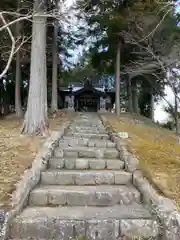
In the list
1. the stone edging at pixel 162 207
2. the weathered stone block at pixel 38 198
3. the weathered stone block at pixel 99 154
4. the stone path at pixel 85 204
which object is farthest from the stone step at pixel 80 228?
the weathered stone block at pixel 99 154

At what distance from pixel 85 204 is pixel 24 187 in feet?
2.66

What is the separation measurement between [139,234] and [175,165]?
1.72 m

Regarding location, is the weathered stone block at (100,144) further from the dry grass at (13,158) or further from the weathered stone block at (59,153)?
the dry grass at (13,158)

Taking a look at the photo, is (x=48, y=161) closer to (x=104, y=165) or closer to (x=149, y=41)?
(x=104, y=165)

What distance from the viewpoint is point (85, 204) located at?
340 cm

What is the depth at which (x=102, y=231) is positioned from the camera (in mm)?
2797

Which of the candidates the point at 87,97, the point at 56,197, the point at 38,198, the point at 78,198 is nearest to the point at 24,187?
the point at 38,198

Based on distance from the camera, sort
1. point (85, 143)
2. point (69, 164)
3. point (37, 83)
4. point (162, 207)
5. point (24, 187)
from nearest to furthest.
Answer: point (162, 207) → point (24, 187) → point (69, 164) → point (85, 143) → point (37, 83)

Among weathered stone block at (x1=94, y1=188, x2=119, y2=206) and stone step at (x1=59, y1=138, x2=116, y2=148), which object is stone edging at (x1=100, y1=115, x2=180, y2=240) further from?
stone step at (x1=59, y1=138, x2=116, y2=148)

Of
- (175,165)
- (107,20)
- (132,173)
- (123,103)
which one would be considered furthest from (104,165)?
(123,103)

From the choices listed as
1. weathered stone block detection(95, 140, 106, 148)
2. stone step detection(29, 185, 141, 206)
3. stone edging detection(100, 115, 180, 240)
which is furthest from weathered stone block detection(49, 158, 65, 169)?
weathered stone block detection(95, 140, 106, 148)

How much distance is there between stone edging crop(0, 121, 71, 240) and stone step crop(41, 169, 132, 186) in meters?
0.18

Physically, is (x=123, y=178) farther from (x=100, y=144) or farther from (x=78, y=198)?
(x=100, y=144)

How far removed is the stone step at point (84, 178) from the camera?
153 inches
